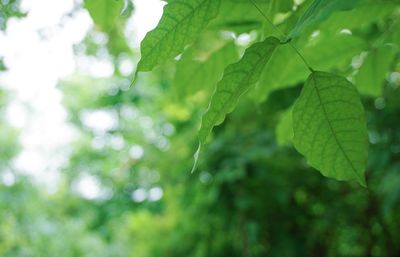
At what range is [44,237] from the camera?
7637 millimetres

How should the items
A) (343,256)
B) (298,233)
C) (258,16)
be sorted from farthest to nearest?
(343,256) < (298,233) < (258,16)

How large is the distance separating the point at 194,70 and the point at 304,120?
0.46 metres

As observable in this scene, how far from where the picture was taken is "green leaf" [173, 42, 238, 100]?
102 cm

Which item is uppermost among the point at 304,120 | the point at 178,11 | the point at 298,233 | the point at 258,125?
the point at 258,125

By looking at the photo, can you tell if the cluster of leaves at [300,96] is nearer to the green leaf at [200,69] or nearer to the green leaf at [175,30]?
the green leaf at [175,30]

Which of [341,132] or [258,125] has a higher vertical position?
[258,125]

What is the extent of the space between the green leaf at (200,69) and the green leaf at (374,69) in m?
0.33

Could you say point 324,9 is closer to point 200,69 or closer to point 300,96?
point 300,96

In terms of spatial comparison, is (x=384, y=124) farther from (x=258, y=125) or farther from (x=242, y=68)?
(x=242, y=68)

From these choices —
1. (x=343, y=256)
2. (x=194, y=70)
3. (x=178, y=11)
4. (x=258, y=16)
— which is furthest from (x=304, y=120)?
(x=343, y=256)

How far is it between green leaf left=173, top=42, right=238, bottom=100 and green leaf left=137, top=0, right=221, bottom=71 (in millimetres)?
409

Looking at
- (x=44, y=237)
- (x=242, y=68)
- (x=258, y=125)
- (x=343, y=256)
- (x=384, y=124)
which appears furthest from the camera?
(x=44, y=237)

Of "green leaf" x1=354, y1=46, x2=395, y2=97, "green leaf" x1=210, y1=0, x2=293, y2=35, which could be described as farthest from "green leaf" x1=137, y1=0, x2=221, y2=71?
"green leaf" x1=354, y1=46, x2=395, y2=97

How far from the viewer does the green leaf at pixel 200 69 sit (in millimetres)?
1023
